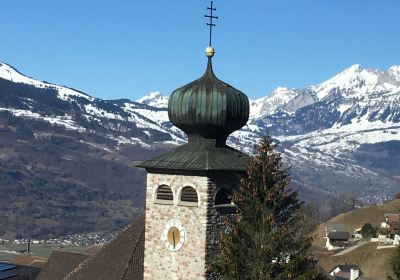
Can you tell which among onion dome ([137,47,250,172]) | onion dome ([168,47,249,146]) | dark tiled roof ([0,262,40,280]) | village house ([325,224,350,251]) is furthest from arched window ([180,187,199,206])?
village house ([325,224,350,251])

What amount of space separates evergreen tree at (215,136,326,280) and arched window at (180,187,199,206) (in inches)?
141

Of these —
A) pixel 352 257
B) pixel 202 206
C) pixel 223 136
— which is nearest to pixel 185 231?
pixel 202 206

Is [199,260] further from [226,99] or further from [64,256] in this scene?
[64,256]

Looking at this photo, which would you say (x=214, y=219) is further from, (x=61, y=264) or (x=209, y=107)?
(x=61, y=264)

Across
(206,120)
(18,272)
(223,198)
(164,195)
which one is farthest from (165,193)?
(18,272)

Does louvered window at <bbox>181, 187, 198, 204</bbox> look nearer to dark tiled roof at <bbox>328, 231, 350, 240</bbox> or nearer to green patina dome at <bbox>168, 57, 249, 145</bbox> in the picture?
green patina dome at <bbox>168, 57, 249, 145</bbox>

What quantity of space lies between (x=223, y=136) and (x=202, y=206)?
151 inches

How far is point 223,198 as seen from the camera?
32.2 meters

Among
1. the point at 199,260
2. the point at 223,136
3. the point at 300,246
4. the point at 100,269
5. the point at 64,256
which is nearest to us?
the point at 300,246

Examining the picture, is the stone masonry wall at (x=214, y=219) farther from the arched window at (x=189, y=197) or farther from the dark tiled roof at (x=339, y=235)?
the dark tiled roof at (x=339, y=235)

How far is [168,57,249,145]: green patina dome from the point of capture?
32.6 m

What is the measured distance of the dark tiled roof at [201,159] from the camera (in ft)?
104

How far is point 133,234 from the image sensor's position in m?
42.7

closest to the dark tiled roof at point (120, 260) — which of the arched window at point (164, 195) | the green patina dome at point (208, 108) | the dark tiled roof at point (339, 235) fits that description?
the arched window at point (164, 195)
